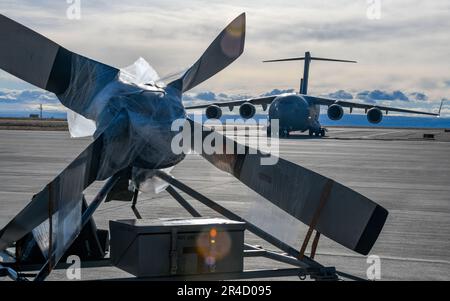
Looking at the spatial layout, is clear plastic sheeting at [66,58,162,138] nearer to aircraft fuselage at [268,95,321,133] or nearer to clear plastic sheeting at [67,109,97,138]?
clear plastic sheeting at [67,109,97,138]

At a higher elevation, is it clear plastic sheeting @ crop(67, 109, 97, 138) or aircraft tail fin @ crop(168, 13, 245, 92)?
aircraft tail fin @ crop(168, 13, 245, 92)

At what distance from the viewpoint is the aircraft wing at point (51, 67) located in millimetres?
7840

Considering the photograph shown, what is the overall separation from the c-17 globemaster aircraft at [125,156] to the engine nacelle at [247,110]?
161 ft

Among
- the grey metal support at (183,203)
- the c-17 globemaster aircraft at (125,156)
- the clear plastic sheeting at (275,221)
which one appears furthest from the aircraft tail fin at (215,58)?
the clear plastic sheeting at (275,221)

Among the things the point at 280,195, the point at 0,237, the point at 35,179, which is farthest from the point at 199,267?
the point at 35,179

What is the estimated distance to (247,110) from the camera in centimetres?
5819

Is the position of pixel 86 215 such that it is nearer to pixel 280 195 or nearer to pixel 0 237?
pixel 0 237

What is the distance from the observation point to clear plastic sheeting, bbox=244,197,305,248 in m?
8.60

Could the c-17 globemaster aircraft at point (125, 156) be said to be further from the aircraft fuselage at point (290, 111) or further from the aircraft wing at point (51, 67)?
the aircraft fuselage at point (290, 111)

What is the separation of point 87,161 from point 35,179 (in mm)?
15288

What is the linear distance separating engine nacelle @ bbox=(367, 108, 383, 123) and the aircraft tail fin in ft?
169

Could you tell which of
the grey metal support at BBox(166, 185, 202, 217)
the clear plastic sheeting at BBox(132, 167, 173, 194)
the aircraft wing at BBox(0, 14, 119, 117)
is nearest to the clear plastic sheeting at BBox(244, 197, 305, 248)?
the grey metal support at BBox(166, 185, 202, 217)

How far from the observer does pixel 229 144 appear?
8359 mm

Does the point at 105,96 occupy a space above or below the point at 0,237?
above
